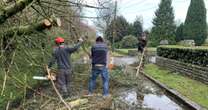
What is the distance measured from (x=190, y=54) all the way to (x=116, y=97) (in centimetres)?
665

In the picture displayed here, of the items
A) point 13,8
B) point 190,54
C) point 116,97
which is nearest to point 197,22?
point 190,54

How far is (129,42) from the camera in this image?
179 ft

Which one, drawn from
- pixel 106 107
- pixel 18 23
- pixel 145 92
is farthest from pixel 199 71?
pixel 18 23

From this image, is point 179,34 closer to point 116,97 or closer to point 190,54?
point 190,54

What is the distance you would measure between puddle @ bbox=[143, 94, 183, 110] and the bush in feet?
140

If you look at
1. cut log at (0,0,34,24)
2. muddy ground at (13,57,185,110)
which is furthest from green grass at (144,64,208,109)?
cut log at (0,0,34,24)

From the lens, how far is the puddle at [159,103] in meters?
9.81

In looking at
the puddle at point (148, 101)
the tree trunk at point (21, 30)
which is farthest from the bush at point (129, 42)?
the tree trunk at point (21, 30)

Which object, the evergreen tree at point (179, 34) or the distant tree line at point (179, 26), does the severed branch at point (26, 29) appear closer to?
the distant tree line at point (179, 26)

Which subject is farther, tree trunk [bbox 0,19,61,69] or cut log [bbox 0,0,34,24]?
tree trunk [bbox 0,19,61,69]

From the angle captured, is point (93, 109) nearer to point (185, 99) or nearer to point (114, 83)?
point (185, 99)

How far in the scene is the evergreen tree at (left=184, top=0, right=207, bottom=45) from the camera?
5312 centimetres

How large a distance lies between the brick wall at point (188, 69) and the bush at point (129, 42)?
33598 millimetres

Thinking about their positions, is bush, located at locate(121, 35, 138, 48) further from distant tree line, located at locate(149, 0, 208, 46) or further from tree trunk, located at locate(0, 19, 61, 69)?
tree trunk, located at locate(0, 19, 61, 69)
